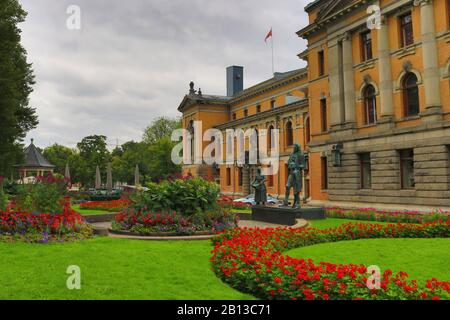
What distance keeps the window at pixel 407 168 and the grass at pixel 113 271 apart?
1800 cm

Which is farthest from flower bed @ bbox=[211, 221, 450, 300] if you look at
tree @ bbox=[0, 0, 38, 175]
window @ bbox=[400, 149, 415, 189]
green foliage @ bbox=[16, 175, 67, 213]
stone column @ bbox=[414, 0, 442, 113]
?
tree @ bbox=[0, 0, 38, 175]

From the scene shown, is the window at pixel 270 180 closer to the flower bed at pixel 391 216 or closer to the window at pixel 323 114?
the window at pixel 323 114

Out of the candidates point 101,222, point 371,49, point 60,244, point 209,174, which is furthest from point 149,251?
point 209,174

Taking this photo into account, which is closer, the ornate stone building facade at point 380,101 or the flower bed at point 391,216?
the flower bed at point 391,216

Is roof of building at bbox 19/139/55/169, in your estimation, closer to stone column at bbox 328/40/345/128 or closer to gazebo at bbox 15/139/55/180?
gazebo at bbox 15/139/55/180

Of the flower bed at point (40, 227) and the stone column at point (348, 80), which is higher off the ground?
the stone column at point (348, 80)

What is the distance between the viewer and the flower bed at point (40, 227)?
11.2 meters

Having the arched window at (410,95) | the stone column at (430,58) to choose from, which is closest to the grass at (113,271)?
the stone column at (430,58)

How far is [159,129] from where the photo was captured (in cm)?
8994

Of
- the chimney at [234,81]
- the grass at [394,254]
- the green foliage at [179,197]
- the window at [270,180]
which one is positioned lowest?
the grass at [394,254]

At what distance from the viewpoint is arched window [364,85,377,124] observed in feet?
89.8

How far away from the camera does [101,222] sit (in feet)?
61.8
